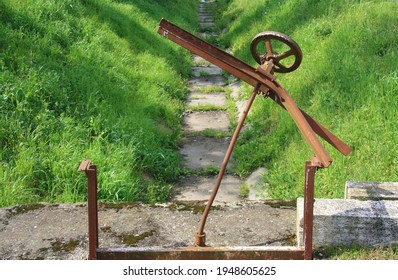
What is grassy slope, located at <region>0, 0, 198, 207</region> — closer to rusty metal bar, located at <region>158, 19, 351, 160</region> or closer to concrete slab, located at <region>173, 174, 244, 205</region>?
concrete slab, located at <region>173, 174, 244, 205</region>

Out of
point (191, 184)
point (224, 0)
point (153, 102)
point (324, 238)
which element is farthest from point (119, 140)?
point (224, 0)

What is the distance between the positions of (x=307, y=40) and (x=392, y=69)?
8.38 ft

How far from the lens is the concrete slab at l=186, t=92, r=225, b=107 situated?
31.5 ft

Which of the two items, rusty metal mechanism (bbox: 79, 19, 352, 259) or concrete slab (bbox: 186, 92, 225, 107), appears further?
concrete slab (bbox: 186, 92, 225, 107)

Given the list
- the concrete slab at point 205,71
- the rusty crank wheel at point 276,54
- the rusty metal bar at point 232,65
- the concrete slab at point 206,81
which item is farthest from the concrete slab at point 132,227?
the concrete slab at point 205,71

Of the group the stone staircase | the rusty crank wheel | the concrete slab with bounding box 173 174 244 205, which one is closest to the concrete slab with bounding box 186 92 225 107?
the stone staircase

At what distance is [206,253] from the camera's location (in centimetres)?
323

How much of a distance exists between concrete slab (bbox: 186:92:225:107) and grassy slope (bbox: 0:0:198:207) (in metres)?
0.24

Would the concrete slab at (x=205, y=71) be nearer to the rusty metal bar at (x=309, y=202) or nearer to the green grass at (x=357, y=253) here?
the green grass at (x=357, y=253)

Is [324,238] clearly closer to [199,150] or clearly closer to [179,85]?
[199,150]

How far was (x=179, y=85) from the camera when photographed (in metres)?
10.1

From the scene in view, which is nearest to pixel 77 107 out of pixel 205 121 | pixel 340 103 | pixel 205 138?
pixel 205 138

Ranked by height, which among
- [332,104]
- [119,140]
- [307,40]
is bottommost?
[119,140]

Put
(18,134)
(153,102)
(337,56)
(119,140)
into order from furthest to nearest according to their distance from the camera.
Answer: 1. (153,102)
2. (337,56)
3. (119,140)
4. (18,134)
